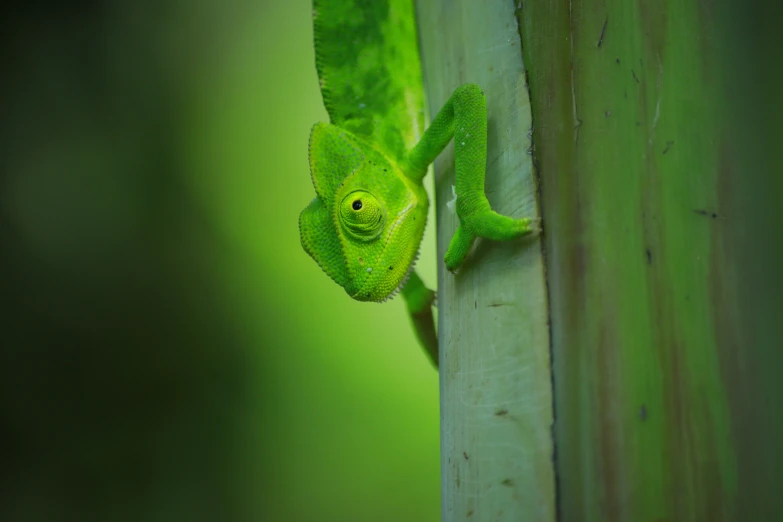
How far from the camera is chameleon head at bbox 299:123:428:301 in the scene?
1.05m

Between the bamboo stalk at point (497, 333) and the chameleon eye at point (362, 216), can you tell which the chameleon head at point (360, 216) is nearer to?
the chameleon eye at point (362, 216)

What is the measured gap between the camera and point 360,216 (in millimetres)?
1043

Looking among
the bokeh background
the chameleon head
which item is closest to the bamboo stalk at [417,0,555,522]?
the chameleon head

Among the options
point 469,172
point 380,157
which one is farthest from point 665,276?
point 380,157

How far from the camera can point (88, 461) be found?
7.43ft

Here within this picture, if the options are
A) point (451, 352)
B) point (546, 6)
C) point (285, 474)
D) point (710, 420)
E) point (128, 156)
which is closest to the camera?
point (710, 420)

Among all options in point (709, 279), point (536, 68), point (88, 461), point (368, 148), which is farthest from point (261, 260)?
Answer: point (709, 279)

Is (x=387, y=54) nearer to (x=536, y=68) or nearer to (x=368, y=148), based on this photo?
(x=368, y=148)

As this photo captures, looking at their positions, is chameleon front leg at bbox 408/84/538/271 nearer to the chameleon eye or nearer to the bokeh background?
the chameleon eye

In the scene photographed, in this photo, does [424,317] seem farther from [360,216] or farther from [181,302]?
[181,302]

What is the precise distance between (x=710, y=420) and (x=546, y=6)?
440 millimetres

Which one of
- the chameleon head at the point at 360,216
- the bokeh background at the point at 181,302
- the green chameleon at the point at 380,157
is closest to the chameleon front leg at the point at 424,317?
the green chameleon at the point at 380,157

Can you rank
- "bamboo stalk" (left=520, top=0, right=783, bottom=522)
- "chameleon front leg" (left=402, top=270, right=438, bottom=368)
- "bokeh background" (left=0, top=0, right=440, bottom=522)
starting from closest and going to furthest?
"bamboo stalk" (left=520, top=0, right=783, bottom=522), "chameleon front leg" (left=402, top=270, right=438, bottom=368), "bokeh background" (left=0, top=0, right=440, bottom=522)

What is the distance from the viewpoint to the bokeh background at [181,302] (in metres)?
2.20
